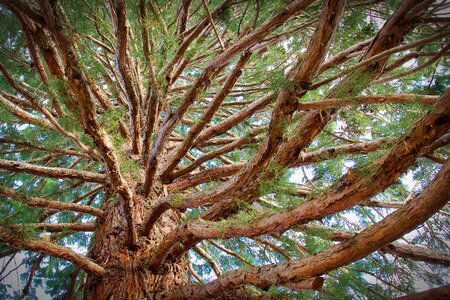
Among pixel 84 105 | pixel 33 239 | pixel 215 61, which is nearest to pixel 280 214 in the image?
pixel 215 61

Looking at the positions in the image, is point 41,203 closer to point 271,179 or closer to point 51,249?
point 51,249

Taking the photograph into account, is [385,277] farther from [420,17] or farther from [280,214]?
[420,17]

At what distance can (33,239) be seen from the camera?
1972 millimetres

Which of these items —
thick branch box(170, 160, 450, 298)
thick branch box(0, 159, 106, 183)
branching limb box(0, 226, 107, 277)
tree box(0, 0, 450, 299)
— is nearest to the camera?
thick branch box(170, 160, 450, 298)

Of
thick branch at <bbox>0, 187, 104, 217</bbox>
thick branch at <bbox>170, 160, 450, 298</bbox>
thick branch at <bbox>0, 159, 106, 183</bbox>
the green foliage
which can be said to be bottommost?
thick branch at <bbox>170, 160, 450, 298</bbox>

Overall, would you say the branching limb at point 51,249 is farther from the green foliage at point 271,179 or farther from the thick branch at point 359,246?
the green foliage at point 271,179

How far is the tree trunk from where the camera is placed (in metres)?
2.34

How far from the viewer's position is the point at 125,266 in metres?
2.45

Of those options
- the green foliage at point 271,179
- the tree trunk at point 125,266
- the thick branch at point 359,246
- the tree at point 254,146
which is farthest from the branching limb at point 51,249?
the green foliage at point 271,179

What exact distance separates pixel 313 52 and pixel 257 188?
3.22ft

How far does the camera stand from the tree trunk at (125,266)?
7.69 ft

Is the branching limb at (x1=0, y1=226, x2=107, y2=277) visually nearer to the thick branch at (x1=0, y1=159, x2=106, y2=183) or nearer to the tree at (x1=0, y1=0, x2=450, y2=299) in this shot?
the tree at (x1=0, y1=0, x2=450, y2=299)

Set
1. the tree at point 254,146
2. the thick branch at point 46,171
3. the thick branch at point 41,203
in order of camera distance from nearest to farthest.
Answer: the tree at point 254,146 < the thick branch at point 41,203 < the thick branch at point 46,171

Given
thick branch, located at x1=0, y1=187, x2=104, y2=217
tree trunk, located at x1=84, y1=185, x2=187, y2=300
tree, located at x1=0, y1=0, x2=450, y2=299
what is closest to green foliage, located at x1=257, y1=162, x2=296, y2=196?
tree, located at x1=0, y1=0, x2=450, y2=299
